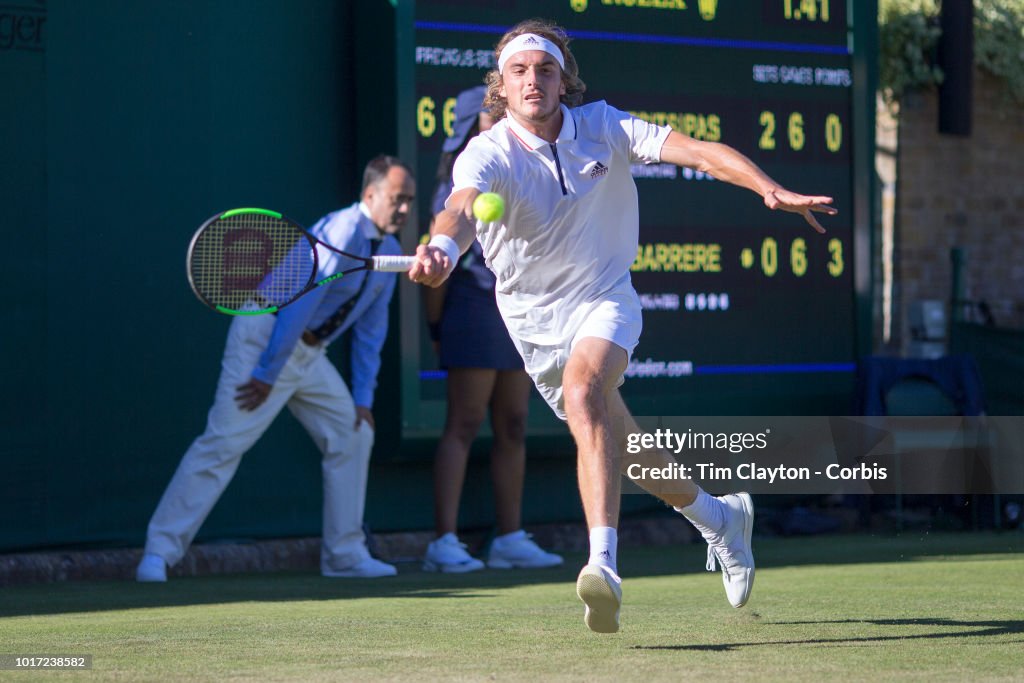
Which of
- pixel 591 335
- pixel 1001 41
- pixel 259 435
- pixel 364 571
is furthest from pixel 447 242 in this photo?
pixel 1001 41

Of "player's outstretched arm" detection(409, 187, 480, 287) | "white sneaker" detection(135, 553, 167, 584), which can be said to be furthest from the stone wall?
"player's outstretched arm" detection(409, 187, 480, 287)

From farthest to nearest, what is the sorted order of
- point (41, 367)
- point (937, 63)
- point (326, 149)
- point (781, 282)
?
point (937, 63) < point (781, 282) < point (326, 149) < point (41, 367)

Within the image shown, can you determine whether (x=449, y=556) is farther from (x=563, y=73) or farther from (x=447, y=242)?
(x=447, y=242)

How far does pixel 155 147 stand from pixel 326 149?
89cm

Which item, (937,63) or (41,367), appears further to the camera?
(937,63)

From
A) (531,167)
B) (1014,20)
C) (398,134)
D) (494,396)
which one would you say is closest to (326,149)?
(398,134)

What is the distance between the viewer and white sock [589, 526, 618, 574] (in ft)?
14.6

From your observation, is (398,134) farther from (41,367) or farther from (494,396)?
(41,367)

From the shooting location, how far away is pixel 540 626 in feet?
16.7

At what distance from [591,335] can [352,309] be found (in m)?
2.77

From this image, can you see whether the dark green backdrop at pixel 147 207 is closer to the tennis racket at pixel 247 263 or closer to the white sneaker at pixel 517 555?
the white sneaker at pixel 517 555

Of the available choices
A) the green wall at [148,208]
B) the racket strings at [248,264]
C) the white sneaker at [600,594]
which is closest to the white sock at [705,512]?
the white sneaker at [600,594]

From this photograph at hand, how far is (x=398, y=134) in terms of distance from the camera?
802cm

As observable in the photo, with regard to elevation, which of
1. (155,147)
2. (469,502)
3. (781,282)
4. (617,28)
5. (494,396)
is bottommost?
(469,502)
